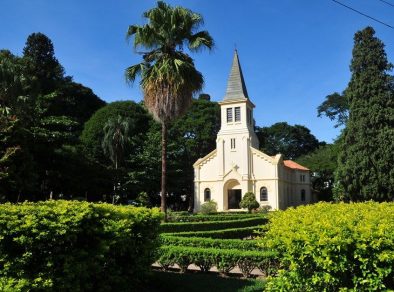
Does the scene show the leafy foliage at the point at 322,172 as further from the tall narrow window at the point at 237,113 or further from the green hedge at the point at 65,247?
the green hedge at the point at 65,247

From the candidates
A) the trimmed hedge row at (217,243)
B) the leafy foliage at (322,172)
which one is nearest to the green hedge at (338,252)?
the trimmed hedge row at (217,243)

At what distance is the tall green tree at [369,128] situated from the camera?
97.3 feet

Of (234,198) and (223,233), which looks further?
(234,198)

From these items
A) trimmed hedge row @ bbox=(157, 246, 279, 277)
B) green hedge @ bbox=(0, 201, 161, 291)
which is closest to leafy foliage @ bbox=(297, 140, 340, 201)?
trimmed hedge row @ bbox=(157, 246, 279, 277)

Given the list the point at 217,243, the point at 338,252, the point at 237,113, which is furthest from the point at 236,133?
the point at 338,252

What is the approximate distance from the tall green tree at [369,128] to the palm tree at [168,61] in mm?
16216

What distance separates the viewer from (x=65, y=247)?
18.6 feet

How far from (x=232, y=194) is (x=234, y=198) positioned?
54cm

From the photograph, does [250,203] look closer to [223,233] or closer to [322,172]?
[322,172]

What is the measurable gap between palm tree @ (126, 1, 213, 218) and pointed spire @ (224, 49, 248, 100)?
2785 centimetres

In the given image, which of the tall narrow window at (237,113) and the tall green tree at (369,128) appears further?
the tall narrow window at (237,113)

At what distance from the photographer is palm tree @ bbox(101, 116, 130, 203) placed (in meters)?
41.6

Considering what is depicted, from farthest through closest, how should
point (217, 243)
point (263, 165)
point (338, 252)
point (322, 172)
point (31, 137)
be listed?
1. point (322, 172)
2. point (263, 165)
3. point (31, 137)
4. point (217, 243)
5. point (338, 252)

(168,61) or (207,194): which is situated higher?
(168,61)
